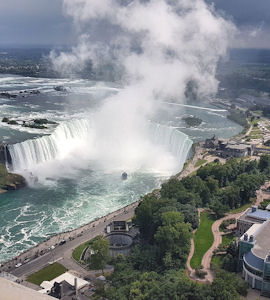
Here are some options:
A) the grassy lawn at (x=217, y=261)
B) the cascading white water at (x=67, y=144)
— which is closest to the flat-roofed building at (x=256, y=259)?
the grassy lawn at (x=217, y=261)

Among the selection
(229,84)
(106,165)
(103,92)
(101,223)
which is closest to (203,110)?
(103,92)

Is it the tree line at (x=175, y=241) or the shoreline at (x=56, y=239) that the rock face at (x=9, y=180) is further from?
the tree line at (x=175, y=241)

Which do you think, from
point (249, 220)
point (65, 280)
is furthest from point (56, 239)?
point (249, 220)

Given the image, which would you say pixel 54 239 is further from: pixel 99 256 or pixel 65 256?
pixel 99 256

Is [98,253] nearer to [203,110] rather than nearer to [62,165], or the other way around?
[62,165]

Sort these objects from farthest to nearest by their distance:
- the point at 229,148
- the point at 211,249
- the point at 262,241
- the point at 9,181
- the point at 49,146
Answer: the point at 229,148, the point at 49,146, the point at 9,181, the point at 211,249, the point at 262,241

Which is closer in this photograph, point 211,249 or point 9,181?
point 211,249

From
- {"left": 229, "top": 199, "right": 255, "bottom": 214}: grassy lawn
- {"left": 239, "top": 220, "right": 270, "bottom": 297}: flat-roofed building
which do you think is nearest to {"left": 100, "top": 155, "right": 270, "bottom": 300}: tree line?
{"left": 229, "top": 199, "right": 255, "bottom": 214}: grassy lawn
